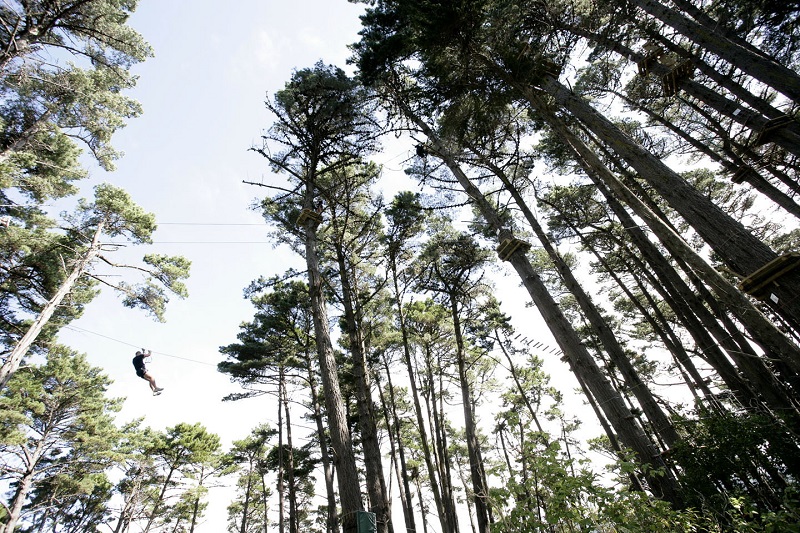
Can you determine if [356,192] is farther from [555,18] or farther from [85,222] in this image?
[85,222]

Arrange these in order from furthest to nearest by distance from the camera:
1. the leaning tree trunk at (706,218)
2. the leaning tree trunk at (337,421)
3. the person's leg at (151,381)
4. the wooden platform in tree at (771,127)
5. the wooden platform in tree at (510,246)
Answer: the person's leg at (151,381), the wooden platform in tree at (771,127), the wooden platform in tree at (510,246), the leaning tree trunk at (337,421), the leaning tree trunk at (706,218)

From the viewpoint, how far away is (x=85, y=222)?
12.1 meters

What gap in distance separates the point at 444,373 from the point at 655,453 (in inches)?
407

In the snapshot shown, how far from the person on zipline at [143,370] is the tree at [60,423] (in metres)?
8.27

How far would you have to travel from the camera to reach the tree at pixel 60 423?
460 inches

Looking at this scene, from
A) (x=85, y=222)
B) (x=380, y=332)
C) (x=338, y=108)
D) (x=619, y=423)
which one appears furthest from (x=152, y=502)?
(x=619, y=423)

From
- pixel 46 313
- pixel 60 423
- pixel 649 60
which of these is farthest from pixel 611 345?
pixel 60 423

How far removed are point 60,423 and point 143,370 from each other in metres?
11.8

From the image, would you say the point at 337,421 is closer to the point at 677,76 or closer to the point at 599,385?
the point at 599,385

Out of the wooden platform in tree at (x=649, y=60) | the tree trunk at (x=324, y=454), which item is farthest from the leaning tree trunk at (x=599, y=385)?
the tree trunk at (x=324, y=454)

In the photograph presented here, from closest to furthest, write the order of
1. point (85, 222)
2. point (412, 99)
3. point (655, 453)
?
point (655, 453), point (412, 99), point (85, 222)

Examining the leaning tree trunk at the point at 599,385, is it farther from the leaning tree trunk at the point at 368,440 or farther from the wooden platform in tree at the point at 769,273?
the leaning tree trunk at the point at 368,440

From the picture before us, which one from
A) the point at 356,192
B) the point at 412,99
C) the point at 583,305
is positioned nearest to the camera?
the point at 583,305

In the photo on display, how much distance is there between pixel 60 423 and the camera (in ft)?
46.7
